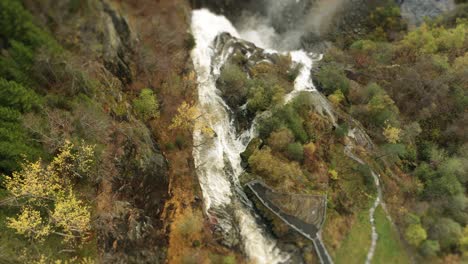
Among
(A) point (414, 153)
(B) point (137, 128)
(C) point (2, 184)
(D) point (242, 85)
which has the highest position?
(D) point (242, 85)

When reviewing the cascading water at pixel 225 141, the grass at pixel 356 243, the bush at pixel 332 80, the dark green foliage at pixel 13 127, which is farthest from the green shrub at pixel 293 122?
the dark green foliage at pixel 13 127

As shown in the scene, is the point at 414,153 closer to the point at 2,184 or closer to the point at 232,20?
the point at 232,20

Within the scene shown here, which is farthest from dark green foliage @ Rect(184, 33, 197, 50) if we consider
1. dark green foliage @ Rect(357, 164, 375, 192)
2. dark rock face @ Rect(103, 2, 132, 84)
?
dark green foliage @ Rect(357, 164, 375, 192)

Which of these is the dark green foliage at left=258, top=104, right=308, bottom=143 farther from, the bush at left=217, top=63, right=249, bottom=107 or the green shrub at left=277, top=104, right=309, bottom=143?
the bush at left=217, top=63, right=249, bottom=107

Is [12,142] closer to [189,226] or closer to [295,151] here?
[189,226]

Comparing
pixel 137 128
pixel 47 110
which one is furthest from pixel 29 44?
pixel 137 128

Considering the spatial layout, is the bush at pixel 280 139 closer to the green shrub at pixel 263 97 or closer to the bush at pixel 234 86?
the green shrub at pixel 263 97
